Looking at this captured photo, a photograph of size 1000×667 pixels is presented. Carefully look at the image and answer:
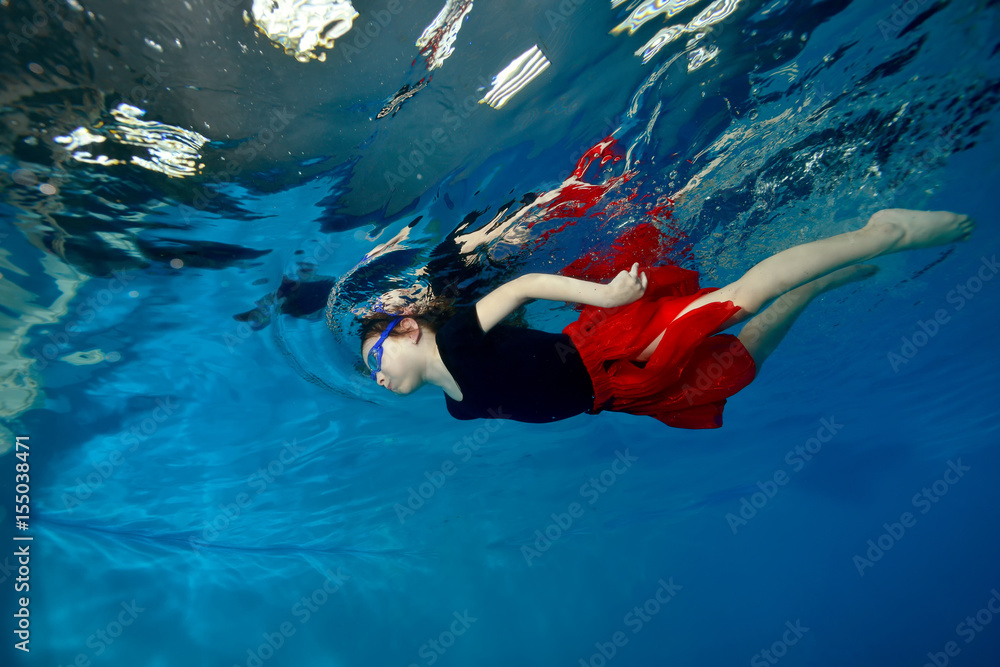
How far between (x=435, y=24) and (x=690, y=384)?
4201 mm

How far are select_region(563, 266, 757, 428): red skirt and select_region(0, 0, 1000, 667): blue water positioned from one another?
2.31 meters

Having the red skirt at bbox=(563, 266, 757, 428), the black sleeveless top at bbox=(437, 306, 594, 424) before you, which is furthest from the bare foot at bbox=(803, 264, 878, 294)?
the black sleeveless top at bbox=(437, 306, 594, 424)

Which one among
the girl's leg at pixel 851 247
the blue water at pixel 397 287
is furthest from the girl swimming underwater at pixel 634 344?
the blue water at pixel 397 287

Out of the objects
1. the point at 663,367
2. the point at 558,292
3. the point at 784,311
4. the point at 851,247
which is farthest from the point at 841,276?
the point at 558,292

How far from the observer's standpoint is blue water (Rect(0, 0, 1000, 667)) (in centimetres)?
422

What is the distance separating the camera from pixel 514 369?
444 centimetres

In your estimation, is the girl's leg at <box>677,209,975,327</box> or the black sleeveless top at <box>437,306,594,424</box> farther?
the black sleeveless top at <box>437,306,594,424</box>

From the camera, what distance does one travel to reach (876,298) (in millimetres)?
12117

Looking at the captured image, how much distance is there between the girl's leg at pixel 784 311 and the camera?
13.7 feet

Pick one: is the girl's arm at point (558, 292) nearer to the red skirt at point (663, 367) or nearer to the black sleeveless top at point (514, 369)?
the black sleeveless top at point (514, 369)

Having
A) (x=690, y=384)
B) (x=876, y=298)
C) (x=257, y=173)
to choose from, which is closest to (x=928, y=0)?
(x=690, y=384)

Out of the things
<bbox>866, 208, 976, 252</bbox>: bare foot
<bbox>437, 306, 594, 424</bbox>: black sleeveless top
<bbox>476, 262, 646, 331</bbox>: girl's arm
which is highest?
<bbox>476, 262, 646, 331</bbox>: girl's arm

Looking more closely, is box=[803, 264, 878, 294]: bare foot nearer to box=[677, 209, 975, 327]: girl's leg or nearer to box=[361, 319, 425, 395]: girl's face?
box=[677, 209, 975, 327]: girl's leg

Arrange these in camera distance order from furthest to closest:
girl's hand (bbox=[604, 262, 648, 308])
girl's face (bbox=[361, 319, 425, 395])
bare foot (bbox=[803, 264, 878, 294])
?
girl's face (bbox=[361, 319, 425, 395]) < bare foot (bbox=[803, 264, 878, 294]) < girl's hand (bbox=[604, 262, 648, 308])
